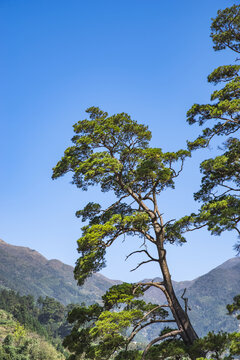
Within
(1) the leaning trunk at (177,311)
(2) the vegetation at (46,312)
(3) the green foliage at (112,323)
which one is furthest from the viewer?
(2) the vegetation at (46,312)

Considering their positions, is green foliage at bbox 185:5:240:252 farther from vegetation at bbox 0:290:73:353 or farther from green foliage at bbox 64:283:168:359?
vegetation at bbox 0:290:73:353

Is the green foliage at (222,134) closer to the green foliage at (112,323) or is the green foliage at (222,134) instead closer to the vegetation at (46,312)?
the green foliage at (112,323)

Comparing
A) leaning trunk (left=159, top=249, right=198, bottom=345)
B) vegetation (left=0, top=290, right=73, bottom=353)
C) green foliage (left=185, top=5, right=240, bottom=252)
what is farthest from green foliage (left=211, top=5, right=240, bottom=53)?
vegetation (left=0, top=290, right=73, bottom=353)

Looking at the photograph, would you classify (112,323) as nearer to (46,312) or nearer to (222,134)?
(222,134)

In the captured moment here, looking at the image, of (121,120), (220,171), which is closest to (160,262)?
(220,171)

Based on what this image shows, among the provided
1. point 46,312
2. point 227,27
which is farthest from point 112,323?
point 46,312

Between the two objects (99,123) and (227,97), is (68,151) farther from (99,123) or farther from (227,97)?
(227,97)

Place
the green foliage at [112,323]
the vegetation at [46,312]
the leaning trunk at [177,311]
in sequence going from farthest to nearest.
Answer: the vegetation at [46,312] → the leaning trunk at [177,311] → the green foliage at [112,323]

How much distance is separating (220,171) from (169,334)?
5.91 meters

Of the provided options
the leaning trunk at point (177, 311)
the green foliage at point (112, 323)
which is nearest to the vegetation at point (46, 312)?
the green foliage at point (112, 323)

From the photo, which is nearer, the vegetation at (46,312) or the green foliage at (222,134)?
the green foliage at (222,134)

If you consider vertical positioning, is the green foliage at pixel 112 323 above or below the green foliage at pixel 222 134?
below

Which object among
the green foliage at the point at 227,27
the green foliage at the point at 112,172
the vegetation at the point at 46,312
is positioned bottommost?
the vegetation at the point at 46,312

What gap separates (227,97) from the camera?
452 inches
